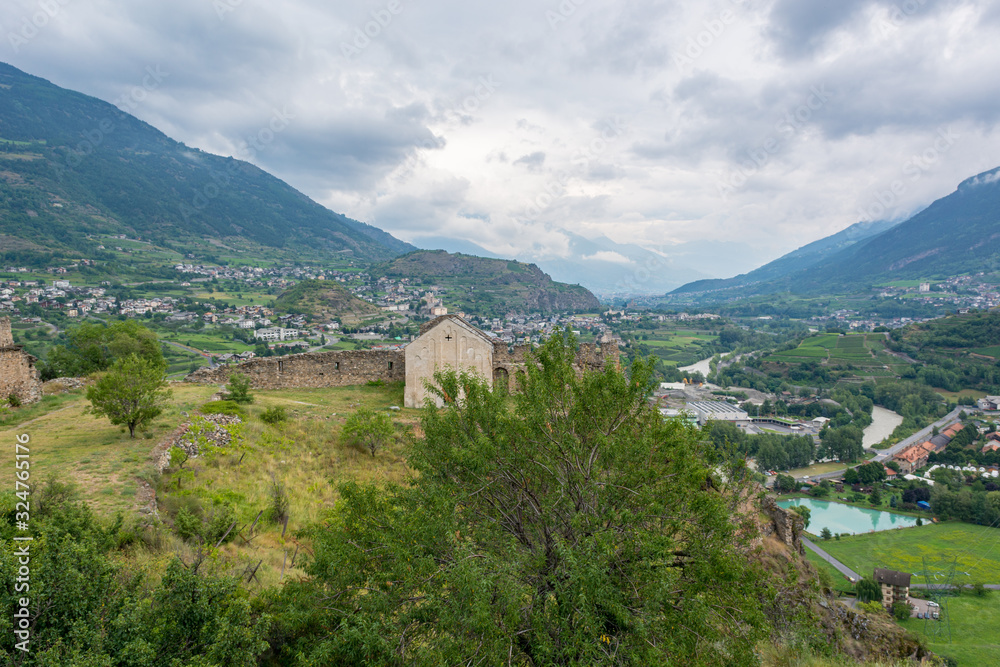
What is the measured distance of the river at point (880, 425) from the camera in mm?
72581

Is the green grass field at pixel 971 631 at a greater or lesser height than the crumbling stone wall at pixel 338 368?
lesser

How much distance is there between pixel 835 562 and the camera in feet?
132

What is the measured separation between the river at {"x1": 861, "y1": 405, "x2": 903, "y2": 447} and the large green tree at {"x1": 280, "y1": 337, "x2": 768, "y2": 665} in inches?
3306

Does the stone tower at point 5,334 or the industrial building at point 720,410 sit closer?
the stone tower at point 5,334

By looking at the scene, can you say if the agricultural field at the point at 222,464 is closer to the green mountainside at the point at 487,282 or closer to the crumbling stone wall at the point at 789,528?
the crumbling stone wall at the point at 789,528

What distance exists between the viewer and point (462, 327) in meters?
21.1

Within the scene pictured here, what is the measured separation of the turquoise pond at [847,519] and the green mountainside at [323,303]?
275 feet

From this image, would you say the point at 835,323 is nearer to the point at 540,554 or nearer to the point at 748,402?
the point at 748,402

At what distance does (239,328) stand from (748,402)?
93.9 metres

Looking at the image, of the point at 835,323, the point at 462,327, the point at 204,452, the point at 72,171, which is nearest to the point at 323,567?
the point at 204,452

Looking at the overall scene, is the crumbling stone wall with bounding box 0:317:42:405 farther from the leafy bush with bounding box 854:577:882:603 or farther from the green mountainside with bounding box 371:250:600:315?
the green mountainside with bounding box 371:250:600:315

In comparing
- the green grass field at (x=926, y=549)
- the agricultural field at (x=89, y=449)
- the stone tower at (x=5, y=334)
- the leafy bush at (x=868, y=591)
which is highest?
the stone tower at (x=5, y=334)

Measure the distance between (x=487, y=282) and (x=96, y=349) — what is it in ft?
511

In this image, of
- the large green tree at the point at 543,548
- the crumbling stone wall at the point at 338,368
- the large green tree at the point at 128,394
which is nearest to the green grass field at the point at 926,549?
the crumbling stone wall at the point at 338,368
